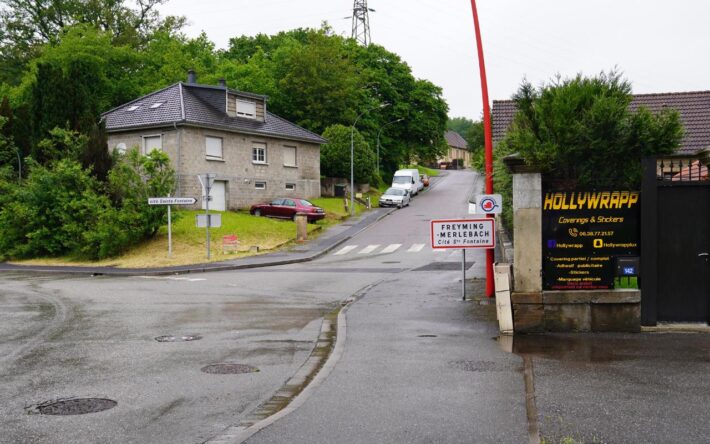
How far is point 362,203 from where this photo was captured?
54688mm

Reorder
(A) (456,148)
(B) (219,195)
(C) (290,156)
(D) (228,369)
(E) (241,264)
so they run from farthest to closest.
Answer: (A) (456,148)
(C) (290,156)
(B) (219,195)
(E) (241,264)
(D) (228,369)

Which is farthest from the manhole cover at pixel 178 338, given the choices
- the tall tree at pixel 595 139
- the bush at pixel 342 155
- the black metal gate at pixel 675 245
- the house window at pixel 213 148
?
the bush at pixel 342 155

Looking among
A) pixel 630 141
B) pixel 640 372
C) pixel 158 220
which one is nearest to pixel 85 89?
pixel 158 220

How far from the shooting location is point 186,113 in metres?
39.7

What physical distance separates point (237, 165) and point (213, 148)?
2190mm

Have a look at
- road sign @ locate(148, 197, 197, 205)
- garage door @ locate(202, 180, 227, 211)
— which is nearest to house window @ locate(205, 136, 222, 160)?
garage door @ locate(202, 180, 227, 211)

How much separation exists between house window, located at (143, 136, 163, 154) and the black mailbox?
33.2 m

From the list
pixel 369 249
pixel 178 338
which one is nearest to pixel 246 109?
pixel 369 249

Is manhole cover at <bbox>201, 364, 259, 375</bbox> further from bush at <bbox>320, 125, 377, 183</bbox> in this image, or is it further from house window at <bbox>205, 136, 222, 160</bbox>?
bush at <bbox>320, 125, 377, 183</bbox>

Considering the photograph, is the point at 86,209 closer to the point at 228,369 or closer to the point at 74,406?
the point at 228,369

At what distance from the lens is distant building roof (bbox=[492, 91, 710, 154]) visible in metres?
28.4

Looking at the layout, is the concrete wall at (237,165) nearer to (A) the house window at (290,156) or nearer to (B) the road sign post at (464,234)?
(A) the house window at (290,156)

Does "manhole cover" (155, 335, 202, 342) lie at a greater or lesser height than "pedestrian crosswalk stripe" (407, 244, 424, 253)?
greater

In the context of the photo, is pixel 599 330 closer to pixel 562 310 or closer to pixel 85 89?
pixel 562 310
